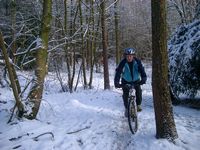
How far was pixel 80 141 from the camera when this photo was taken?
7.48 metres

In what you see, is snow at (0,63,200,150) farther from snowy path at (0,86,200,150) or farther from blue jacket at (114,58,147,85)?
blue jacket at (114,58,147,85)

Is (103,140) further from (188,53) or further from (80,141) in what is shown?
(188,53)

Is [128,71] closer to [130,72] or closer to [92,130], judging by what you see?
[130,72]

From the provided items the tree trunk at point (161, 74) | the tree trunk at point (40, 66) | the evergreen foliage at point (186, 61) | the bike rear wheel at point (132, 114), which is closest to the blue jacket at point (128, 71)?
the bike rear wheel at point (132, 114)

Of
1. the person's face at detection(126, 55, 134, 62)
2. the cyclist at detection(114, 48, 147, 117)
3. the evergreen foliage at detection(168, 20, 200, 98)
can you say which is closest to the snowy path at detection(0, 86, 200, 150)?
the evergreen foliage at detection(168, 20, 200, 98)

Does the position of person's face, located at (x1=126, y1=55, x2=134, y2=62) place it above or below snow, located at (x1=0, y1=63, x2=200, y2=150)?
above

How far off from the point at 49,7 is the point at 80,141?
158 inches

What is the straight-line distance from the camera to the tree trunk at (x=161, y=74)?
7.01 m

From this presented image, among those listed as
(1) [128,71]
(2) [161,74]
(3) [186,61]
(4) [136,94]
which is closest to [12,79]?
(1) [128,71]

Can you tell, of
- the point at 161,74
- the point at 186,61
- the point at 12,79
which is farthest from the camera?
the point at 186,61

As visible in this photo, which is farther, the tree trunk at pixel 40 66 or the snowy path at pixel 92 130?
the tree trunk at pixel 40 66

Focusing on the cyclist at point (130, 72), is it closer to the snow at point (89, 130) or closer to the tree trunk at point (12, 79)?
the snow at point (89, 130)

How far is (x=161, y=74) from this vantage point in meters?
7.10

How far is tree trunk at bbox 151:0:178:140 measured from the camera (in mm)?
7012
